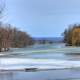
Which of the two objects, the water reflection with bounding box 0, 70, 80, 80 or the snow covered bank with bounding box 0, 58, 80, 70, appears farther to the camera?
the snow covered bank with bounding box 0, 58, 80, 70

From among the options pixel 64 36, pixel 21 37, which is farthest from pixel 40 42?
pixel 21 37

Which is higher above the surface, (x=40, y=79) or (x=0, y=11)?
(x=0, y=11)

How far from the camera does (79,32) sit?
125625 millimetres

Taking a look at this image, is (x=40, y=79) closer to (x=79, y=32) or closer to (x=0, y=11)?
(x=0, y=11)

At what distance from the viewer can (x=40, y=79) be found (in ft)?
46.3

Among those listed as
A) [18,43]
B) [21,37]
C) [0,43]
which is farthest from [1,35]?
[21,37]

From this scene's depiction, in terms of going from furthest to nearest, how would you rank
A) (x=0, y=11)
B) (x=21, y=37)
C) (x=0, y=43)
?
(x=21, y=37)
(x=0, y=43)
(x=0, y=11)

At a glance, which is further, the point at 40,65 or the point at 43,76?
the point at 40,65

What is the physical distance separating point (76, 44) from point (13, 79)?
11156 cm

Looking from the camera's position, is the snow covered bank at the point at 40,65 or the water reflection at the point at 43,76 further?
the snow covered bank at the point at 40,65

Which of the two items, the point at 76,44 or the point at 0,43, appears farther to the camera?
the point at 76,44

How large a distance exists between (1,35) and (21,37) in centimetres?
5826

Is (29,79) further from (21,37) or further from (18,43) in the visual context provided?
(21,37)

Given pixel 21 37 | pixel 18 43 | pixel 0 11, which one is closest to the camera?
pixel 0 11
